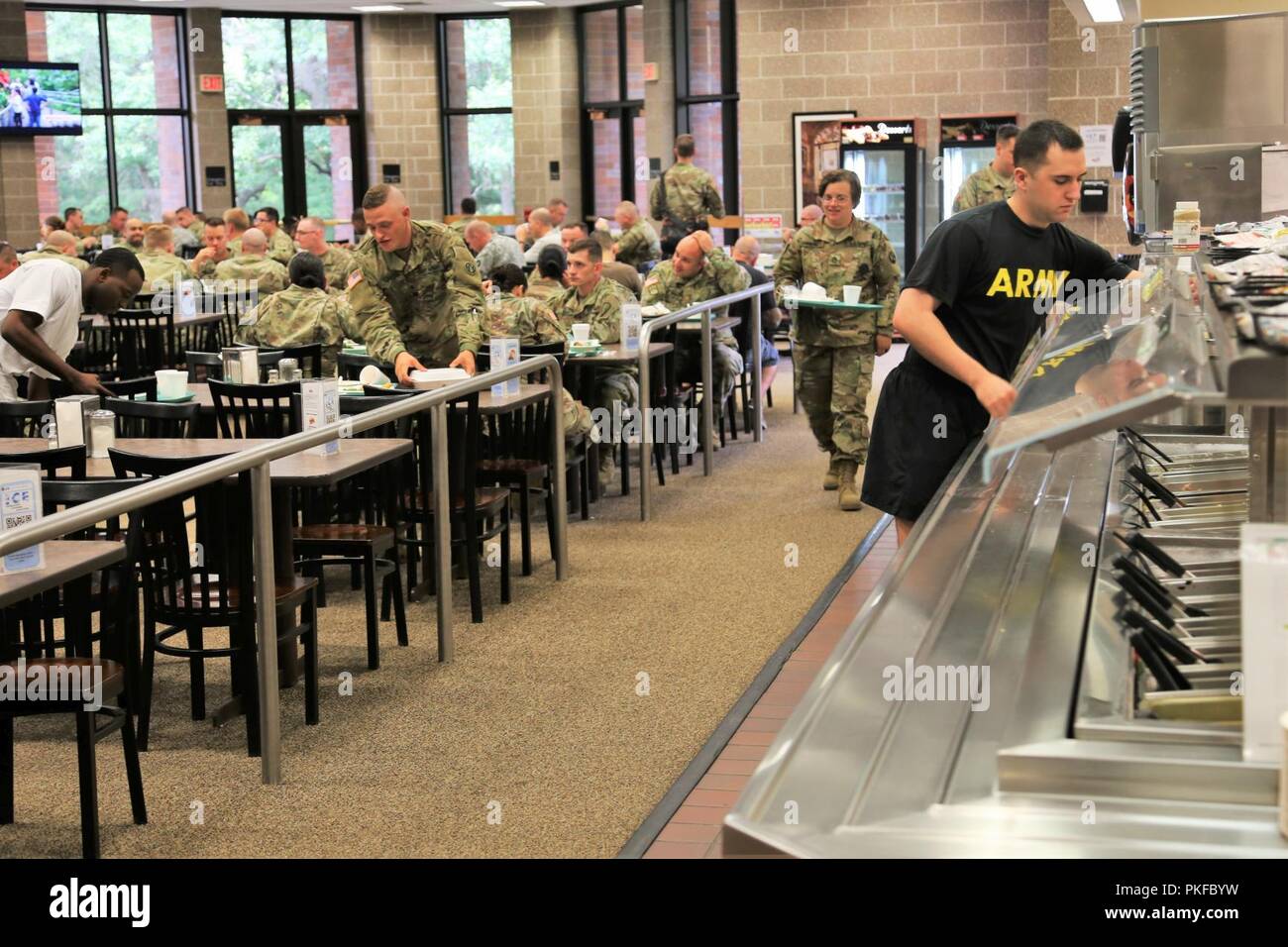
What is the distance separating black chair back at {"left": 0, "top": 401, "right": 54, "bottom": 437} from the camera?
17.2 feet

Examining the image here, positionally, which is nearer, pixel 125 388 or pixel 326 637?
pixel 326 637

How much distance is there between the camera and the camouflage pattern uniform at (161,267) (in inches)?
428

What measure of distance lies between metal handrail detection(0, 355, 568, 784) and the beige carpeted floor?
0.19m

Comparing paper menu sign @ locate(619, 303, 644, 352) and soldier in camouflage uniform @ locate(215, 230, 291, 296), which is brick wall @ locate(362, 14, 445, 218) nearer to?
soldier in camouflage uniform @ locate(215, 230, 291, 296)

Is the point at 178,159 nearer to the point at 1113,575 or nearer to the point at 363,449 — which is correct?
the point at 363,449

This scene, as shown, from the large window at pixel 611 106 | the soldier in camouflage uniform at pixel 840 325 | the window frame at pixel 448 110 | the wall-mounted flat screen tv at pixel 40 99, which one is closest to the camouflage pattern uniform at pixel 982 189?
the soldier in camouflage uniform at pixel 840 325

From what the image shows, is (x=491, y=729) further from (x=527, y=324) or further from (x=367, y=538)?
(x=527, y=324)

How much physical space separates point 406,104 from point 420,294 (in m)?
15.1

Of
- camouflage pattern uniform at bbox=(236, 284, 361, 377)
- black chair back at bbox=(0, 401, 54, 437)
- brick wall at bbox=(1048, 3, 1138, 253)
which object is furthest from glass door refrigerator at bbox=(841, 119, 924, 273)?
black chair back at bbox=(0, 401, 54, 437)

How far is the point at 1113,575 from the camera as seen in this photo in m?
2.23

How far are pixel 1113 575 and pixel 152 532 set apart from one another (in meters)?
3.04

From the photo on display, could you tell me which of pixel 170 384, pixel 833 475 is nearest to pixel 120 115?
pixel 833 475
